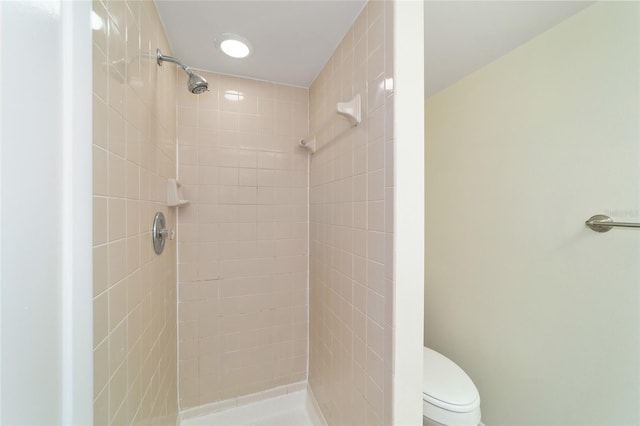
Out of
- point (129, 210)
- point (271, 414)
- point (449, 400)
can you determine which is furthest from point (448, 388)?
point (129, 210)

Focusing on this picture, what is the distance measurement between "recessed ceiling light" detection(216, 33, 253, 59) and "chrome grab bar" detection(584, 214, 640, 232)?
1.77 metres

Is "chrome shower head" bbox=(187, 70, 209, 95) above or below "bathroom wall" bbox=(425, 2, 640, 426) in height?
above

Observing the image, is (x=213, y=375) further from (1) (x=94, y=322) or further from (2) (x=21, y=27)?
(2) (x=21, y=27)

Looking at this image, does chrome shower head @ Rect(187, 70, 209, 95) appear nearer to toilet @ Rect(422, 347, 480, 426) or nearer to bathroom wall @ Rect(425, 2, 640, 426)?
bathroom wall @ Rect(425, 2, 640, 426)

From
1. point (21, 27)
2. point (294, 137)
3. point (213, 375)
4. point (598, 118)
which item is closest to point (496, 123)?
point (598, 118)

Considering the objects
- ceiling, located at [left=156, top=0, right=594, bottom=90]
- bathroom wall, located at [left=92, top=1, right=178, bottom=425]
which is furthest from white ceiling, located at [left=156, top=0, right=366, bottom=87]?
bathroom wall, located at [left=92, top=1, right=178, bottom=425]

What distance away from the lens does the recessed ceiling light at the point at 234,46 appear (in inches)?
44.0

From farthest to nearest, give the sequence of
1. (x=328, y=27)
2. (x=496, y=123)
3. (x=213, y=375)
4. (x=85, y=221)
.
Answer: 1. (x=213, y=375)
2. (x=496, y=123)
3. (x=328, y=27)
4. (x=85, y=221)

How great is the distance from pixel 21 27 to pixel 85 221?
0.34 meters

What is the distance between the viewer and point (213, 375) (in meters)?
1.47

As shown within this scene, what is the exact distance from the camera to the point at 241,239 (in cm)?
153

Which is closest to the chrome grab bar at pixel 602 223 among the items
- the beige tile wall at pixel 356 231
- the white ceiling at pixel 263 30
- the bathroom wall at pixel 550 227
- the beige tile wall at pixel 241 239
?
the bathroom wall at pixel 550 227

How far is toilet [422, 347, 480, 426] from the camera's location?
3.43 feet

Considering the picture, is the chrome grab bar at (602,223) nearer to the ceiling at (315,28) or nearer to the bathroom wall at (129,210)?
the ceiling at (315,28)
